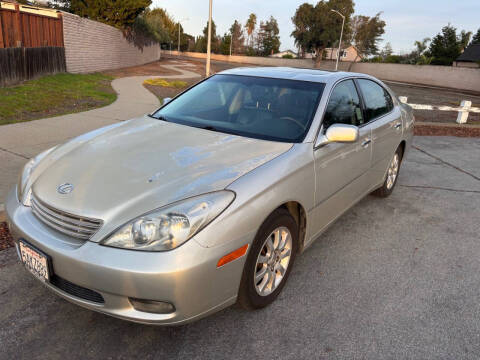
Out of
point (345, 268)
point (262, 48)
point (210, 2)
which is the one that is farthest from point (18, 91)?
point (262, 48)

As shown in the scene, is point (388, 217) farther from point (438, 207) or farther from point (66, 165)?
point (66, 165)

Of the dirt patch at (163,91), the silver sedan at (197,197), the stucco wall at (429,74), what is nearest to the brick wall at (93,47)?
the dirt patch at (163,91)

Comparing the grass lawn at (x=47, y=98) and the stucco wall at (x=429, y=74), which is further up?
the stucco wall at (x=429, y=74)

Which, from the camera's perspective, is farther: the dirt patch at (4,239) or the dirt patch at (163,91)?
the dirt patch at (163,91)

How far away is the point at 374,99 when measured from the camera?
175 inches

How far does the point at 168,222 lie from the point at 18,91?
1119 cm

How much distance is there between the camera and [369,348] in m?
2.48

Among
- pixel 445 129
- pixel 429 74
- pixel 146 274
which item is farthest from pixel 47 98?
pixel 429 74

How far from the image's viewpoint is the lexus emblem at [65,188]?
2443mm

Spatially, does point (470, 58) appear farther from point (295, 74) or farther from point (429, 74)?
point (295, 74)

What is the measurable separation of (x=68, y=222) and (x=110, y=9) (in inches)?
1072

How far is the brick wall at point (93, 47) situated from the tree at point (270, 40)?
73.3 m

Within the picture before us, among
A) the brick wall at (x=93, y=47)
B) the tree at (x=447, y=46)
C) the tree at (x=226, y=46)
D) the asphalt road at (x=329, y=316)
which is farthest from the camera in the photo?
the tree at (x=226, y=46)

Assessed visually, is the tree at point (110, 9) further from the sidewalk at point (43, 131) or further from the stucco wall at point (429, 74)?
the sidewalk at point (43, 131)
